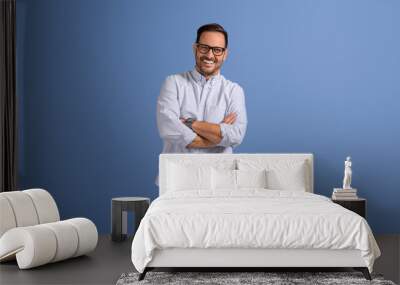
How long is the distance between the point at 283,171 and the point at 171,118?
50.8 inches

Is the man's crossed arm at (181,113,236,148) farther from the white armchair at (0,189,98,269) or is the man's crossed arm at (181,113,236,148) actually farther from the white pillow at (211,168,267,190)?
the white armchair at (0,189,98,269)

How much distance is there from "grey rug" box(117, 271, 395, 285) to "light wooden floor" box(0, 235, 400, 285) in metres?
0.19

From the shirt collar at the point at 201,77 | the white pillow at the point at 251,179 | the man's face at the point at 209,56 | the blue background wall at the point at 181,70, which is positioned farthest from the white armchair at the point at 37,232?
the man's face at the point at 209,56

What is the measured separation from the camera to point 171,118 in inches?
268

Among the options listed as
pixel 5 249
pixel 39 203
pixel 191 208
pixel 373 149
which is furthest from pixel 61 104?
pixel 373 149

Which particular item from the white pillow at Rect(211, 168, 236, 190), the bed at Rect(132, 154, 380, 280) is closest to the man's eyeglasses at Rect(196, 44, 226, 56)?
the white pillow at Rect(211, 168, 236, 190)

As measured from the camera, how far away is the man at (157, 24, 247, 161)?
6781mm

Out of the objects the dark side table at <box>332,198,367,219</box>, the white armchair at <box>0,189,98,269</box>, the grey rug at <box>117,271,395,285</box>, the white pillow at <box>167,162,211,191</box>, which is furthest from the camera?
the white pillow at <box>167,162,211,191</box>

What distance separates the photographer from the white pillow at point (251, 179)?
246 inches

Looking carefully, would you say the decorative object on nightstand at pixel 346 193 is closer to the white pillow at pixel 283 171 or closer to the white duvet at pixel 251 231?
the white pillow at pixel 283 171

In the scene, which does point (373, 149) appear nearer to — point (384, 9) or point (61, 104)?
point (384, 9)

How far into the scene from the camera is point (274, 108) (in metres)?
6.80

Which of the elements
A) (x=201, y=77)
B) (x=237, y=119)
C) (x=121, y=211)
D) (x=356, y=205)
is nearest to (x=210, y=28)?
(x=201, y=77)

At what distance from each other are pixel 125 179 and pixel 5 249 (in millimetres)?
2016
